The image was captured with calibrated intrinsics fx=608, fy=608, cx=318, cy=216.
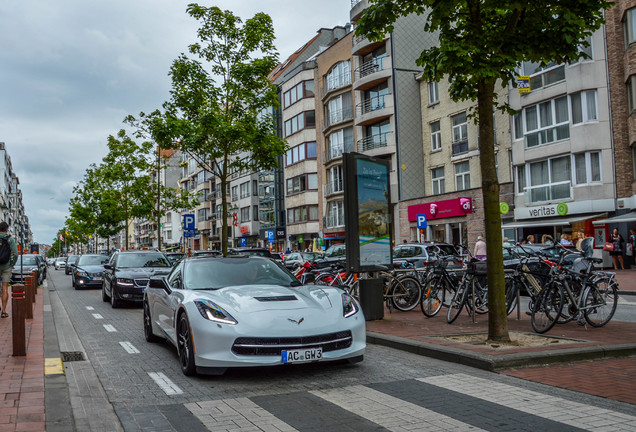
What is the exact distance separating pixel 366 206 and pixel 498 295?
379cm

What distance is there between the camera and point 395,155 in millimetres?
41188

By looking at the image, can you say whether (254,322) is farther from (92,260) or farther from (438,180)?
→ (438,180)

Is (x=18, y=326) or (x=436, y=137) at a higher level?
(x=436, y=137)

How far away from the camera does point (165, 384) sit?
251 inches

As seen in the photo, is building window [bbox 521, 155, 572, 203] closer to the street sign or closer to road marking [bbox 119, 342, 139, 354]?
the street sign

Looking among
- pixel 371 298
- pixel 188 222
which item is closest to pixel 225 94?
pixel 188 222

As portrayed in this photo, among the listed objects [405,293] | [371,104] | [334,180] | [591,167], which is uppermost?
[371,104]

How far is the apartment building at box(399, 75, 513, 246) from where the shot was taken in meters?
34.7

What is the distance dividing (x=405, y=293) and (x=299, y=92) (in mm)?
45375

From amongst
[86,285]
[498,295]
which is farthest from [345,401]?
[86,285]

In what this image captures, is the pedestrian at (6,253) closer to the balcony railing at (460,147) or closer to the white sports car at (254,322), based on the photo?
the white sports car at (254,322)

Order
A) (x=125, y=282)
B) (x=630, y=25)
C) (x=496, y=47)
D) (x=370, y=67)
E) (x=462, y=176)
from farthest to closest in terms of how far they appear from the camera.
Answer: (x=370, y=67) < (x=462, y=176) < (x=630, y=25) < (x=125, y=282) < (x=496, y=47)

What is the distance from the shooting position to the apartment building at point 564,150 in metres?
28.1

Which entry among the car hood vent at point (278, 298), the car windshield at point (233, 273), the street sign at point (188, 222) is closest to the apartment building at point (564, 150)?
the street sign at point (188, 222)
